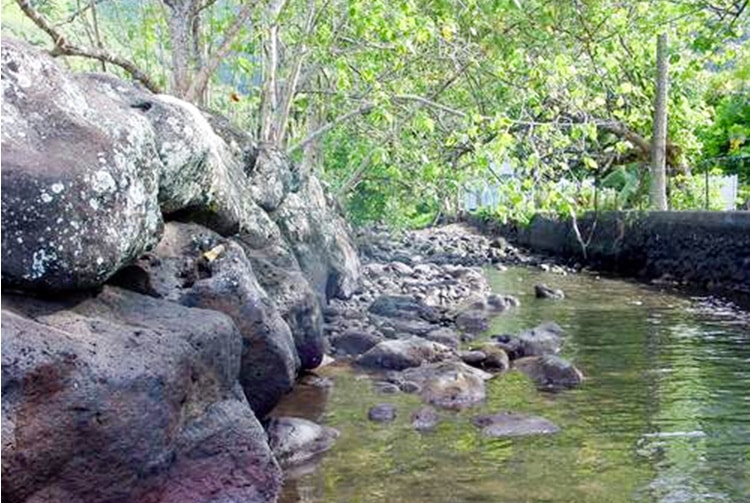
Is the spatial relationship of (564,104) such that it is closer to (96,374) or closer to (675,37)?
(675,37)

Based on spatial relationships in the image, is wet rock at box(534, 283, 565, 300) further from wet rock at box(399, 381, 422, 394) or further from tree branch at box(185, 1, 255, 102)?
wet rock at box(399, 381, 422, 394)

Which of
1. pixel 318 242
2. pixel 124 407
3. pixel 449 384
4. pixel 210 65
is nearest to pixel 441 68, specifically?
pixel 318 242

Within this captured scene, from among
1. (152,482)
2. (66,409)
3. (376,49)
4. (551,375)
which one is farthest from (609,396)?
(376,49)

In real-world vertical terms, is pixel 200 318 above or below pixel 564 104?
below

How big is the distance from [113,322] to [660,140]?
54.9 ft

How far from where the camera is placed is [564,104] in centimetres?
1173

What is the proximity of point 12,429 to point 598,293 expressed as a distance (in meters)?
13.5

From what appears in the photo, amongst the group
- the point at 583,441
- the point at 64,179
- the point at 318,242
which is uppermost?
the point at 64,179

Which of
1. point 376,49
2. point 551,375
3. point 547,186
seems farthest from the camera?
point 376,49

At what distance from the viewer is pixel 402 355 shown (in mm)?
9070

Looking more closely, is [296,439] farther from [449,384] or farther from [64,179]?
[64,179]

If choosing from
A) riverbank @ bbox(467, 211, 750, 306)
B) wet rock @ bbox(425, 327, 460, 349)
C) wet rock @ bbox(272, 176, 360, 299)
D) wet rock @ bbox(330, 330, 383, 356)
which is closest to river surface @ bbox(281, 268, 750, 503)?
wet rock @ bbox(330, 330, 383, 356)

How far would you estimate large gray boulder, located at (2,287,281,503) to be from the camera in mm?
3840

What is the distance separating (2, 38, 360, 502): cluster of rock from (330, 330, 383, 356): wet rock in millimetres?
3488
